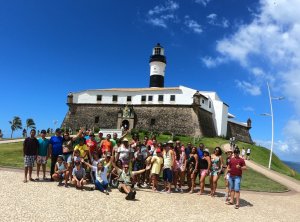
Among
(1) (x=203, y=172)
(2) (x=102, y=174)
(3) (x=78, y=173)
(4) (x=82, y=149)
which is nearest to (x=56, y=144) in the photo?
(4) (x=82, y=149)

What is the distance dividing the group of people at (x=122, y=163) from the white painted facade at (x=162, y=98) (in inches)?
1309

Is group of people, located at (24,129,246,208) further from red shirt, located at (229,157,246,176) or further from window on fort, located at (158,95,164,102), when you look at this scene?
window on fort, located at (158,95,164,102)

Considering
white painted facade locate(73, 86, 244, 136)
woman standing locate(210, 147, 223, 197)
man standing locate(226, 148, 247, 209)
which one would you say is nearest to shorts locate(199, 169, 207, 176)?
woman standing locate(210, 147, 223, 197)

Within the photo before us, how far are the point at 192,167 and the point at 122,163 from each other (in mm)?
2964

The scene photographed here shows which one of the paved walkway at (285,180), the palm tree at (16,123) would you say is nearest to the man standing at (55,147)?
the paved walkway at (285,180)

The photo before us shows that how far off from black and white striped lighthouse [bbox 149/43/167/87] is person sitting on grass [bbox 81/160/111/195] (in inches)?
1682

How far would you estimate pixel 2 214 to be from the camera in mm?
8102

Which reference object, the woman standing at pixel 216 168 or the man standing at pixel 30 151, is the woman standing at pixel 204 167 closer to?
the woman standing at pixel 216 168

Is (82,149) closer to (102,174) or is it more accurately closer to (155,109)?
(102,174)

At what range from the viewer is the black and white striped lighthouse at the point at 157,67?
181 ft

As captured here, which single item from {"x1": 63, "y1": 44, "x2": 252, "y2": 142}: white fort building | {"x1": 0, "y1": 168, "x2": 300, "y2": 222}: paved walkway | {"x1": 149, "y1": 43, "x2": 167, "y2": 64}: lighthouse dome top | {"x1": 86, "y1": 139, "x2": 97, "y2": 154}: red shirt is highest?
{"x1": 149, "y1": 43, "x2": 167, "y2": 64}: lighthouse dome top

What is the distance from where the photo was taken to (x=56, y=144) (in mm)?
13172

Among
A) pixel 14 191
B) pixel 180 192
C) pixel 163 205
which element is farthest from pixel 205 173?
pixel 14 191

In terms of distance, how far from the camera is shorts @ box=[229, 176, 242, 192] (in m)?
11.7
